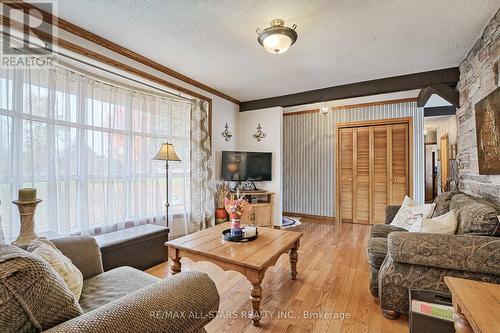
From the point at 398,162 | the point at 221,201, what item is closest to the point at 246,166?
the point at 221,201

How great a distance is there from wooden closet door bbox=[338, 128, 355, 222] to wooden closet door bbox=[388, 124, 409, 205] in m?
0.70

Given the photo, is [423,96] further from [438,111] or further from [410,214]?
[410,214]

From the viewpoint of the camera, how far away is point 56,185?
238 centimetres

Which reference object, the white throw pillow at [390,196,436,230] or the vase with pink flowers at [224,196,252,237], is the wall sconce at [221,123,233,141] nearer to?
the vase with pink flowers at [224,196,252,237]

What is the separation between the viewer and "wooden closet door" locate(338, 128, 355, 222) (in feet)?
15.4

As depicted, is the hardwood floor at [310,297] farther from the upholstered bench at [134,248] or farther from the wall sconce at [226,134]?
the wall sconce at [226,134]

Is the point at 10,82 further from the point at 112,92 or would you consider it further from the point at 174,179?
the point at 174,179

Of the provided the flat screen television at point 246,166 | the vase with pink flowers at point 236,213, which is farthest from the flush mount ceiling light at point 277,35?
the flat screen television at point 246,166

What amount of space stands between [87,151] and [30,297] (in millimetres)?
2409

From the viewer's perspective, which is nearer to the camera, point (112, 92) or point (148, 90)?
point (112, 92)

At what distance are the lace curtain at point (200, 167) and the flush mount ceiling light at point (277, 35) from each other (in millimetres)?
1864

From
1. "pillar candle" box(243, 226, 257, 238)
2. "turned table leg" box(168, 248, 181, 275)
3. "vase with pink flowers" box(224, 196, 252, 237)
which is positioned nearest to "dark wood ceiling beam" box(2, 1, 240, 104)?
"vase with pink flowers" box(224, 196, 252, 237)

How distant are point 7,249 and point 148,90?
284cm

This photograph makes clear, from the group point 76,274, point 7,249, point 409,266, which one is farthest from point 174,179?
point 409,266
